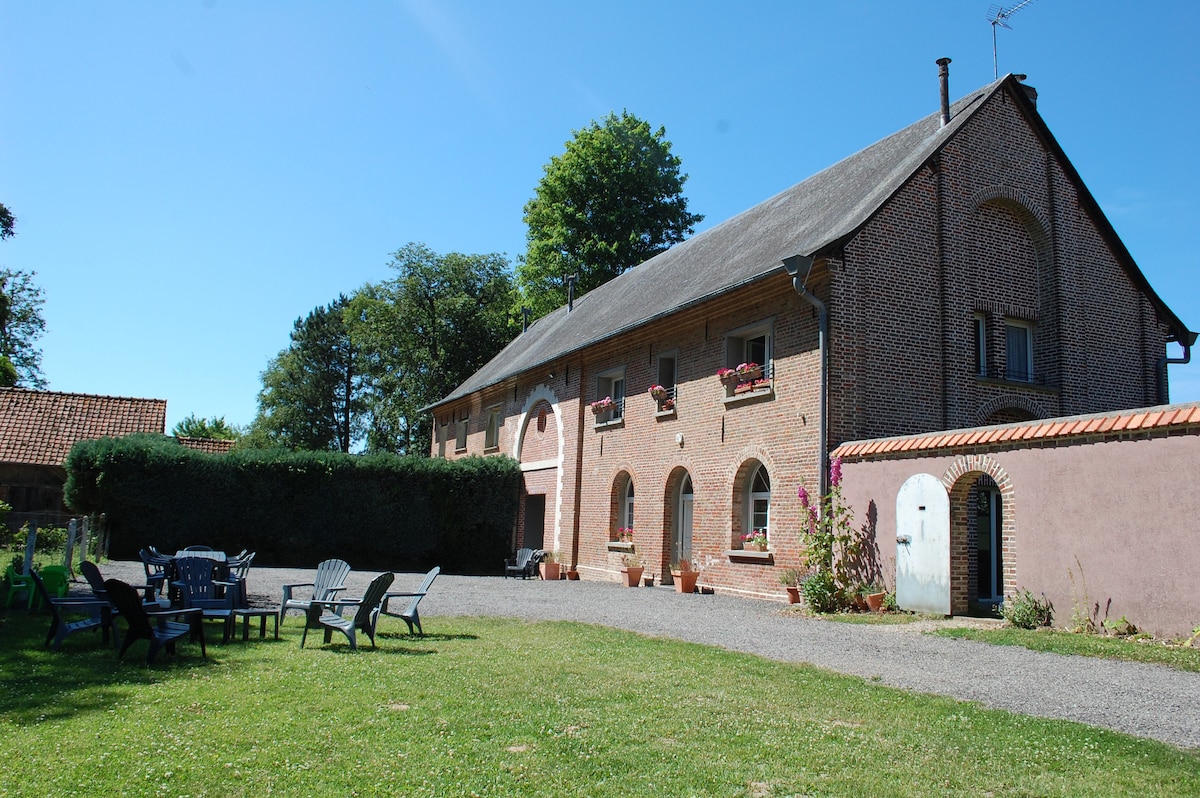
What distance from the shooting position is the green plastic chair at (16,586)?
35.6 ft

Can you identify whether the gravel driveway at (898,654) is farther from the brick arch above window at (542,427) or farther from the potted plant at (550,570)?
the brick arch above window at (542,427)

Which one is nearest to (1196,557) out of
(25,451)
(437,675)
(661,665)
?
(661,665)

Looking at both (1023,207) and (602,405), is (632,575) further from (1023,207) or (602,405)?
(1023,207)

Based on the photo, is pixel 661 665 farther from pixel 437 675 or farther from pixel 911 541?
pixel 911 541

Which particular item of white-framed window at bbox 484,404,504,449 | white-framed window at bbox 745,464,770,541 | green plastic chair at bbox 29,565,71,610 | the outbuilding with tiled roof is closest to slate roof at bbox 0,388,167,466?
the outbuilding with tiled roof

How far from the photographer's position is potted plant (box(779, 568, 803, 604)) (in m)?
13.6

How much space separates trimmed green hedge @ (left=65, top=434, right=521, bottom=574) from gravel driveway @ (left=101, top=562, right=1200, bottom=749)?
191 inches

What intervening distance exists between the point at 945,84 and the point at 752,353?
19.6 feet

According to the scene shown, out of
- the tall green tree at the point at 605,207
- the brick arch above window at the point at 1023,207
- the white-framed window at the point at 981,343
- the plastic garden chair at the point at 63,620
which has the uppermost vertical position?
the tall green tree at the point at 605,207

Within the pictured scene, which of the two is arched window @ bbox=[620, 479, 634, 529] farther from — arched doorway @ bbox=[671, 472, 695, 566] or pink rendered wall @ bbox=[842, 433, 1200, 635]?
pink rendered wall @ bbox=[842, 433, 1200, 635]

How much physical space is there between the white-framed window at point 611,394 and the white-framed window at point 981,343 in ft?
24.3

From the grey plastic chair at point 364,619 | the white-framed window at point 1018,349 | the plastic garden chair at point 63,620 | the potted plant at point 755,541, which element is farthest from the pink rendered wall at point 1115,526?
the plastic garden chair at point 63,620

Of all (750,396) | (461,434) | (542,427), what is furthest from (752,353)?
(461,434)

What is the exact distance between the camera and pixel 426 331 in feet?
142
